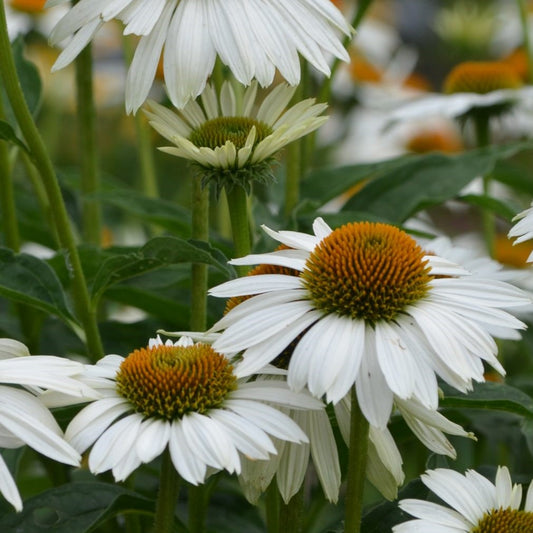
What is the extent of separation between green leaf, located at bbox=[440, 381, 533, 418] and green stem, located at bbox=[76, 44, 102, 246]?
0.43 meters

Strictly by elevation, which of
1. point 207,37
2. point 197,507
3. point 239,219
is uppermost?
point 207,37

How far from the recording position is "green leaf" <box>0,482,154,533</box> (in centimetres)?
70

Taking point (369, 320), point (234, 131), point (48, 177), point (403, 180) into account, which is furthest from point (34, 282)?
point (403, 180)

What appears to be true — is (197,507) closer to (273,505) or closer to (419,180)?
(273,505)

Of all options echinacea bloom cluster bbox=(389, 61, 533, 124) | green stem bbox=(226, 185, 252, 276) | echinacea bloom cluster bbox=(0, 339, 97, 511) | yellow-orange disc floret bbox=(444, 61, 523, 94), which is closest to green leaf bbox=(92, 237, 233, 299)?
green stem bbox=(226, 185, 252, 276)

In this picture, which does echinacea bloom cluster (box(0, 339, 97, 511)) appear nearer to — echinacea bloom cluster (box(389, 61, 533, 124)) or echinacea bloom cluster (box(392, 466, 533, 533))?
echinacea bloom cluster (box(392, 466, 533, 533))

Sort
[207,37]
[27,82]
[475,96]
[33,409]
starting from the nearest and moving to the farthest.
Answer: [33,409] < [207,37] < [27,82] < [475,96]

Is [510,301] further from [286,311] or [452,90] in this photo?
[452,90]

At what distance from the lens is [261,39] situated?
68 centimetres

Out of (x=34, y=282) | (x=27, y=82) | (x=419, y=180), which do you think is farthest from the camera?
(x=419, y=180)

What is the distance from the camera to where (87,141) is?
108cm

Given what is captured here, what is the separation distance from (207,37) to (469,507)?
1.14 feet

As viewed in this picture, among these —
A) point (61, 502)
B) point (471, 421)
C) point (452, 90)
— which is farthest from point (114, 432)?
point (452, 90)

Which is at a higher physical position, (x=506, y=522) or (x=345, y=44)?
(x=345, y=44)
